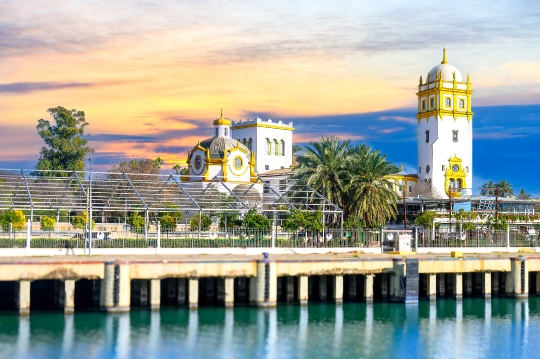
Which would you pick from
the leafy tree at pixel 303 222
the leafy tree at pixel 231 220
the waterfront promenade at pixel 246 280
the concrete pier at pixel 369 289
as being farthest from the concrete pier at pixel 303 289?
the leafy tree at pixel 231 220

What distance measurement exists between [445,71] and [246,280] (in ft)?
307

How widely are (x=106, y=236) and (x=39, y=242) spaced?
5508 millimetres

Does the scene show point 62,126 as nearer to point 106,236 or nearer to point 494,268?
point 106,236

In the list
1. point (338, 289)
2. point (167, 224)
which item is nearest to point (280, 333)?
point (338, 289)

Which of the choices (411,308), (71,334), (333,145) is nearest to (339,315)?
(411,308)

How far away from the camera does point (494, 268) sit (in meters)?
53.4

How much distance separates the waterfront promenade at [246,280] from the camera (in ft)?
144

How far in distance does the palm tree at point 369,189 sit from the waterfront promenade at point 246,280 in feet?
59.4

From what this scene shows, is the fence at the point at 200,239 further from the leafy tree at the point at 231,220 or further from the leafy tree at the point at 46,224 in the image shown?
the leafy tree at the point at 46,224

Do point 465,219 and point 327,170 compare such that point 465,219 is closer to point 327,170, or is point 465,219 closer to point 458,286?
point 327,170

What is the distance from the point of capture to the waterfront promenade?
144 ft

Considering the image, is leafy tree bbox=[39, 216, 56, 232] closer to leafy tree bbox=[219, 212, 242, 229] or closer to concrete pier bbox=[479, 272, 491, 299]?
leafy tree bbox=[219, 212, 242, 229]

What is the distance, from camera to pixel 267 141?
157000mm

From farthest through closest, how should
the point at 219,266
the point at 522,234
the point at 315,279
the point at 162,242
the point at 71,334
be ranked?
the point at 522,234
the point at 162,242
the point at 315,279
the point at 219,266
the point at 71,334
